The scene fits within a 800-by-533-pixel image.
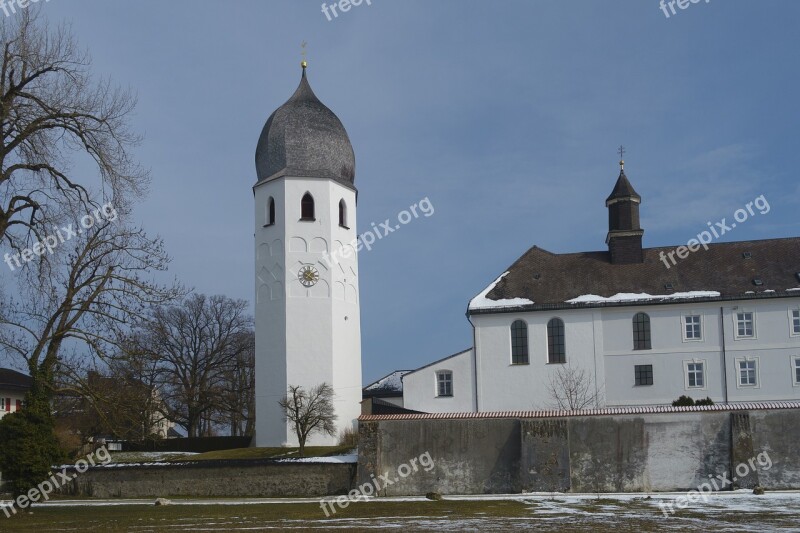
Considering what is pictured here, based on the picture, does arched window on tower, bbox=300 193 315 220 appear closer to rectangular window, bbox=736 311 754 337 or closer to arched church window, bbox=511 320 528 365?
arched church window, bbox=511 320 528 365

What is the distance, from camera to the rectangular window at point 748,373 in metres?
43.9

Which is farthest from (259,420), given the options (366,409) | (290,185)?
(290,185)

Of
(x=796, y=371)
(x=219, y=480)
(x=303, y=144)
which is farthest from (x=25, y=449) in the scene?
(x=796, y=371)

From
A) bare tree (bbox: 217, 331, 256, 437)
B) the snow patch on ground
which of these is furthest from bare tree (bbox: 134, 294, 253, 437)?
the snow patch on ground

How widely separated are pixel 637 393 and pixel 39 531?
31.3m

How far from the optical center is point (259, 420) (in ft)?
153

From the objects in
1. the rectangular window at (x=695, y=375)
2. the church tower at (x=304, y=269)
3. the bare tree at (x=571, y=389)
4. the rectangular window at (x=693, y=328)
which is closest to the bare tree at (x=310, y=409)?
the church tower at (x=304, y=269)

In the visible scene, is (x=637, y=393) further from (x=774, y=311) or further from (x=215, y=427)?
(x=215, y=427)

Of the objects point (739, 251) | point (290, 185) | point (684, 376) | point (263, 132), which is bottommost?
point (684, 376)

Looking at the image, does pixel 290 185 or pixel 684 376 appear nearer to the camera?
pixel 684 376

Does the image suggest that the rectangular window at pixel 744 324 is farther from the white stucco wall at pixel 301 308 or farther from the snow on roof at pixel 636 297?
the white stucco wall at pixel 301 308

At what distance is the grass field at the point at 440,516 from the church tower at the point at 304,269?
19598 millimetres

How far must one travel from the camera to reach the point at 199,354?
62000 millimetres

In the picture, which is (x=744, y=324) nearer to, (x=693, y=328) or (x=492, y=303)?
(x=693, y=328)
